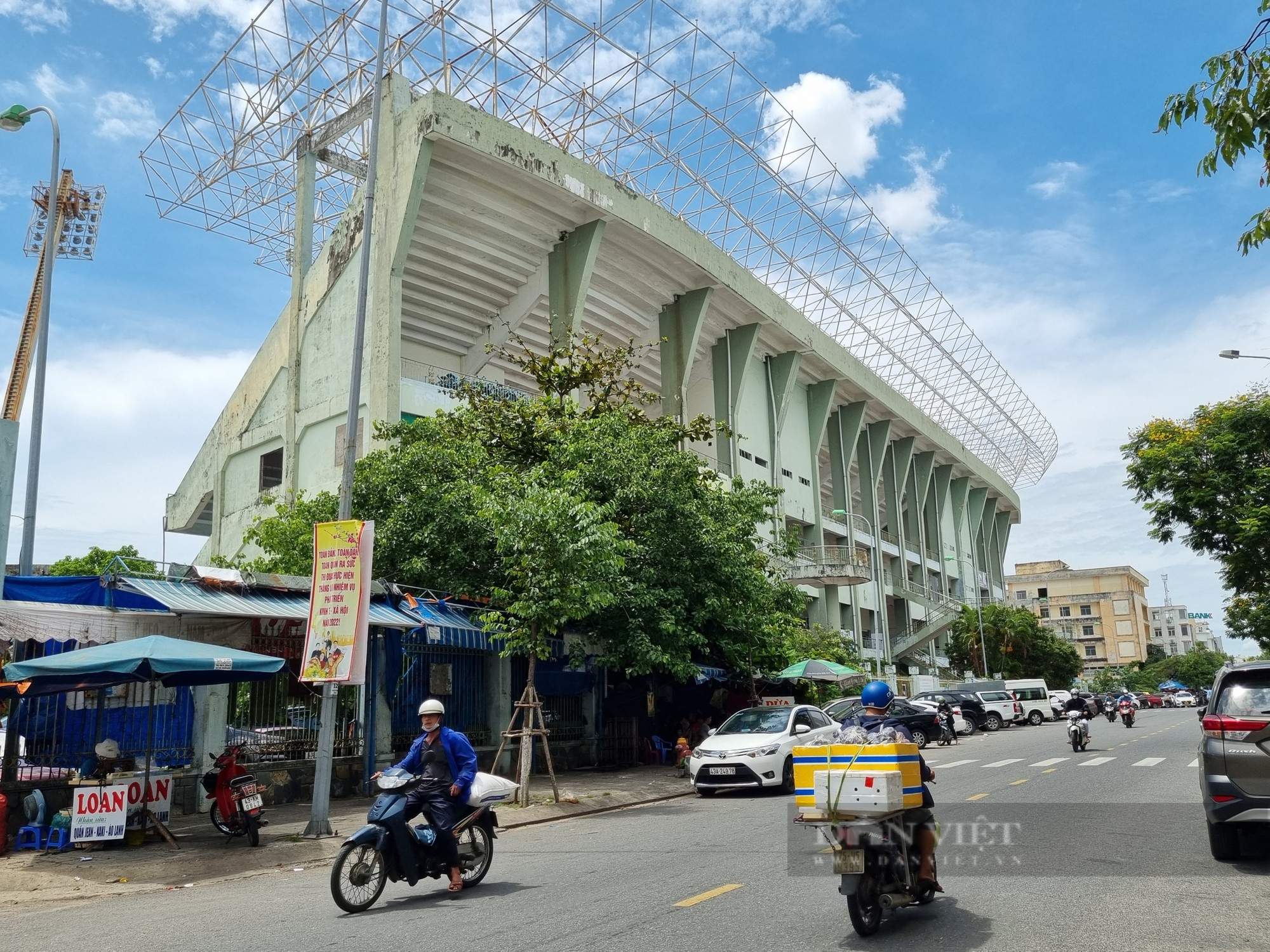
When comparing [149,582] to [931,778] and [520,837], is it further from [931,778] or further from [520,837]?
[931,778]

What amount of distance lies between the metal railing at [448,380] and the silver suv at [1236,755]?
20758 mm

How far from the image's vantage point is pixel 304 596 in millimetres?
15602

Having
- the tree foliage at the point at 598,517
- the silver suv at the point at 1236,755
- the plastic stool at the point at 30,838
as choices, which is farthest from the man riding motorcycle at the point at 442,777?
the tree foliage at the point at 598,517

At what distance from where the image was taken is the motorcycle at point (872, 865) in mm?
5797

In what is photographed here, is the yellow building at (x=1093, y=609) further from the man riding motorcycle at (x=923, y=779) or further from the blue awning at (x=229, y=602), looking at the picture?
the man riding motorcycle at (x=923, y=779)

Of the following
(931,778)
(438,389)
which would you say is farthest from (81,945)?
(438,389)

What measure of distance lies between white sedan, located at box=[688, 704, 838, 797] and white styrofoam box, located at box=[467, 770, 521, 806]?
8275 mm

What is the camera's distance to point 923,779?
20.9 ft

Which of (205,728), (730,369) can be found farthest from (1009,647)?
(205,728)

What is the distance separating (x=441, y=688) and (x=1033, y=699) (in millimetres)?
Result: 32819

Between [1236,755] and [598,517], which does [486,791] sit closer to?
[1236,755]

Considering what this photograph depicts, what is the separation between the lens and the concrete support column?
553 inches

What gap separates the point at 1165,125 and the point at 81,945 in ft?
28.4

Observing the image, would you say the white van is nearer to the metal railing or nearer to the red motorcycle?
the metal railing
